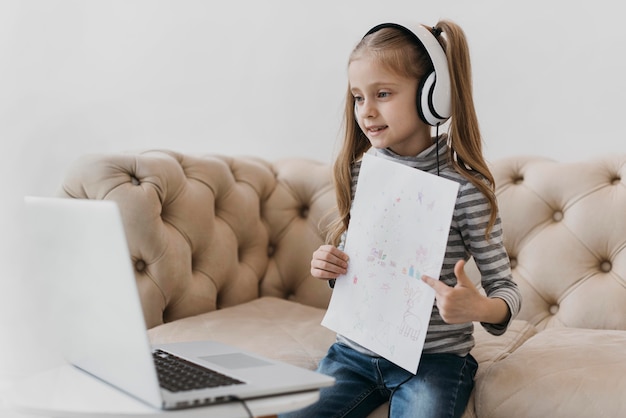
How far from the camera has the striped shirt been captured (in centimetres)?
126

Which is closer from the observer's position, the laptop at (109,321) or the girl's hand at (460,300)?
the laptop at (109,321)

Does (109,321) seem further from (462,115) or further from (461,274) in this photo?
(462,115)

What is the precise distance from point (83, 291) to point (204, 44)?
4.69ft

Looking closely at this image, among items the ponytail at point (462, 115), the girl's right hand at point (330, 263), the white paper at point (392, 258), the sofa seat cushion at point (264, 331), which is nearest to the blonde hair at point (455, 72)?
the ponytail at point (462, 115)

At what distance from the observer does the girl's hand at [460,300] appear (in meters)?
1.09

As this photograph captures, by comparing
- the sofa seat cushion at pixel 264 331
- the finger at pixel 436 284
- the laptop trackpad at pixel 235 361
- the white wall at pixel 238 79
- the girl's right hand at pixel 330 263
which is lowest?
the sofa seat cushion at pixel 264 331

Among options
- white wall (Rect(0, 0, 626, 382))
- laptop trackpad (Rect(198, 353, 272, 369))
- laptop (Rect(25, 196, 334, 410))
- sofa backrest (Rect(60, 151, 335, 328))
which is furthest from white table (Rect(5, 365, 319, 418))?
white wall (Rect(0, 0, 626, 382))

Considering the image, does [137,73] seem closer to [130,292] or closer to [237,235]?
[237,235]

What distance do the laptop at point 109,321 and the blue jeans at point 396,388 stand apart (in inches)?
9.0

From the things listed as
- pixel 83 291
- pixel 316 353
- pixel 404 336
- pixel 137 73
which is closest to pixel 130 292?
pixel 83 291

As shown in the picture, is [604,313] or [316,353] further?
[604,313]

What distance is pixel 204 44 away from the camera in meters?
2.25

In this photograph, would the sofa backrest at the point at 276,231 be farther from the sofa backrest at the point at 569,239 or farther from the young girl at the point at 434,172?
the young girl at the point at 434,172

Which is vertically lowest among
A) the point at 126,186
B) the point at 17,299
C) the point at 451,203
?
the point at 17,299
